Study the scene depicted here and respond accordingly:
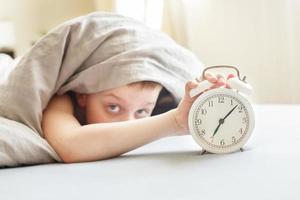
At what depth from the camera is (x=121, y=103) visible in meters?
0.93

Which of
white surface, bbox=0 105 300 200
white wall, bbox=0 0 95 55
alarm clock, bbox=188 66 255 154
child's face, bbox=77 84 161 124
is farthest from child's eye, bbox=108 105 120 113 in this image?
white wall, bbox=0 0 95 55

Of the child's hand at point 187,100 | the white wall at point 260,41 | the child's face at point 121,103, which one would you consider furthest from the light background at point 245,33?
the child's hand at point 187,100

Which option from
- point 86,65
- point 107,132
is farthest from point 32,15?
point 107,132

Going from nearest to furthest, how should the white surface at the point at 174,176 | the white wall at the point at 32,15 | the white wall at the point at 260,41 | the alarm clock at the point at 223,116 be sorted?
the white surface at the point at 174,176
the alarm clock at the point at 223,116
the white wall at the point at 260,41
the white wall at the point at 32,15

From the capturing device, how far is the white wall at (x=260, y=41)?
4.82 ft

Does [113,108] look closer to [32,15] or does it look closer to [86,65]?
[86,65]

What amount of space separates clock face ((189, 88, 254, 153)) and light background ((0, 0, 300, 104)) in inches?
32.1

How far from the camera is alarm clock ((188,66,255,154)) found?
0.70m

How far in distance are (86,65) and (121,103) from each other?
0.11 m

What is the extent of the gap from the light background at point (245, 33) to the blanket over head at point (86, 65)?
1.84ft

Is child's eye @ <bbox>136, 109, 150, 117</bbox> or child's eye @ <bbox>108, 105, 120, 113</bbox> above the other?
child's eye @ <bbox>108, 105, 120, 113</bbox>

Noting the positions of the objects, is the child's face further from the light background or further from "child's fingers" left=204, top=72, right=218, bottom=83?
the light background

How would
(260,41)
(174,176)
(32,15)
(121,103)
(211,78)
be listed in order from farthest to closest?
(32,15), (260,41), (121,103), (211,78), (174,176)

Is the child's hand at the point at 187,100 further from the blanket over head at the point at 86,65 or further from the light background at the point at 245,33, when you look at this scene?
the light background at the point at 245,33
